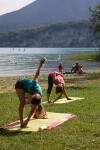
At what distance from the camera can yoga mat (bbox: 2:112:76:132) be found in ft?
26.2

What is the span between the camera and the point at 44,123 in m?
8.56

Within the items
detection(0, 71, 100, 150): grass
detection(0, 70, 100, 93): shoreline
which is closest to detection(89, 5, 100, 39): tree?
detection(0, 70, 100, 93): shoreline

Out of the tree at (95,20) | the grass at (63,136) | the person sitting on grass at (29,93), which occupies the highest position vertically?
the tree at (95,20)

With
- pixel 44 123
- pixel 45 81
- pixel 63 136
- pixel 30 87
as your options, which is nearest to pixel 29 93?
pixel 30 87

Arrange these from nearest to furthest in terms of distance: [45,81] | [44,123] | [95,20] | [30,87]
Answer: [30,87] < [44,123] < [45,81] < [95,20]

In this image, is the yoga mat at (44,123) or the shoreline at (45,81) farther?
the shoreline at (45,81)

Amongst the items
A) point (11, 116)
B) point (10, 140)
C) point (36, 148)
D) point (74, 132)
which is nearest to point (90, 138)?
point (74, 132)

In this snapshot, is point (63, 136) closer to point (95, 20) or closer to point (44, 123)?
point (44, 123)

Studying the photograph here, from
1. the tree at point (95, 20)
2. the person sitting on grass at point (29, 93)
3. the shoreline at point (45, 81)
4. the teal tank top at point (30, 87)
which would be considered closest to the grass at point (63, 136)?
the person sitting on grass at point (29, 93)

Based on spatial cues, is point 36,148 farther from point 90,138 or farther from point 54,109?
point 54,109

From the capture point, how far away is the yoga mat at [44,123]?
7994 mm

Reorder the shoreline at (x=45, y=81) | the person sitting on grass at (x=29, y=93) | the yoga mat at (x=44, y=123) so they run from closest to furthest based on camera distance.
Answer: the person sitting on grass at (x=29, y=93) < the yoga mat at (x=44, y=123) < the shoreline at (x=45, y=81)

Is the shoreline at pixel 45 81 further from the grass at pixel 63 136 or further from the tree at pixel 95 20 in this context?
the tree at pixel 95 20

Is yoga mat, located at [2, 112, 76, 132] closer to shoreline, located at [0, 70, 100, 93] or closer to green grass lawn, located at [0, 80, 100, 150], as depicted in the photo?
green grass lawn, located at [0, 80, 100, 150]
